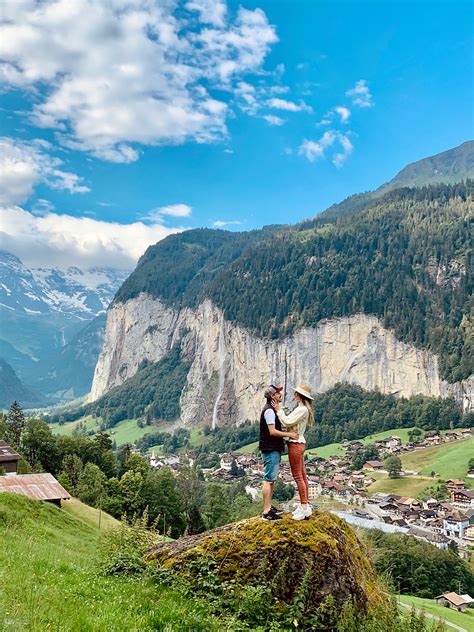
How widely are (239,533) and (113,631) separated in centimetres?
317

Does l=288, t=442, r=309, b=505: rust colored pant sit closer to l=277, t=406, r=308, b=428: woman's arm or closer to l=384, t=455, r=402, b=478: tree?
l=277, t=406, r=308, b=428: woman's arm

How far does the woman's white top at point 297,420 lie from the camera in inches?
369

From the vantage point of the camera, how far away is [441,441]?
→ 135 m

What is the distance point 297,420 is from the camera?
9.38m

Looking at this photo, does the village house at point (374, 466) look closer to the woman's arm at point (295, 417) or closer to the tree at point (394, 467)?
the tree at point (394, 467)

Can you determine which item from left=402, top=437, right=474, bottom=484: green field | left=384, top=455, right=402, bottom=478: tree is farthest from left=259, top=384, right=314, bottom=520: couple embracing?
left=384, top=455, right=402, bottom=478: tree

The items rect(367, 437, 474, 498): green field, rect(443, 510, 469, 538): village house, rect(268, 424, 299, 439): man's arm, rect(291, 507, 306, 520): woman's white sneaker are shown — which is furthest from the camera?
rect(367, 437, 474, 498): green field

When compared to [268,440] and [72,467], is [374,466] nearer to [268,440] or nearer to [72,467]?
[72,467]

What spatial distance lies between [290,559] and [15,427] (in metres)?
73.6

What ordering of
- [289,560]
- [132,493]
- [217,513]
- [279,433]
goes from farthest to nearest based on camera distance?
[217,513] → [132,493] → [279,433] → [289,560]

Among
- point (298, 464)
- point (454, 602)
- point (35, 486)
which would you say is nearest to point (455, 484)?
point (454, 602)

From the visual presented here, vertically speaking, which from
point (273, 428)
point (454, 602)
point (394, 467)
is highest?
point (273, 428)

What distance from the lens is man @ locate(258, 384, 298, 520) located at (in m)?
9.33

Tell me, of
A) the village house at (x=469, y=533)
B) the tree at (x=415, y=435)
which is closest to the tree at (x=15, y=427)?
the village house at (x=469, y=533)
